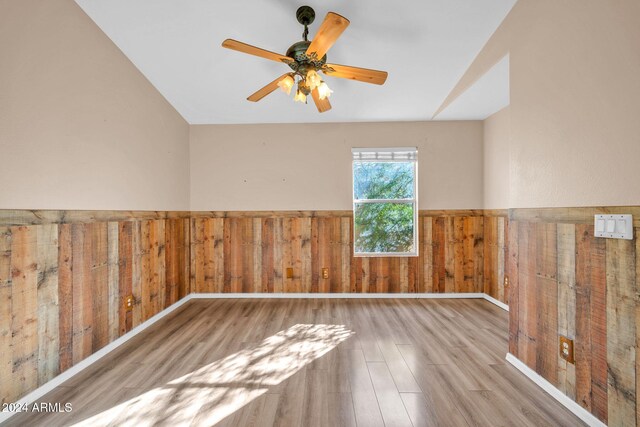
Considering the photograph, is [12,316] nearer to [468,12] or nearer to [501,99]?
[468,12]

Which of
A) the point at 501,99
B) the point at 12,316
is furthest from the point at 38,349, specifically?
the point at 501,99

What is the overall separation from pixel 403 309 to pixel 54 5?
4.12 metres

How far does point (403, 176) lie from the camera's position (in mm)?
4180

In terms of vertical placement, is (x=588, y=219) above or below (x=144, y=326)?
above

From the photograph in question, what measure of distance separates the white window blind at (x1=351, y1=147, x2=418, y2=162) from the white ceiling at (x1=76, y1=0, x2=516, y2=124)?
0.61 m

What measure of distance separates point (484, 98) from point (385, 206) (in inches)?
67.3

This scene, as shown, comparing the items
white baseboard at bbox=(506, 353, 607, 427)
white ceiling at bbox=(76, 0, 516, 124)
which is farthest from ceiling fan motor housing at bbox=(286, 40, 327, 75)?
white baseboard at bbox=(506, 353, 607, 427)

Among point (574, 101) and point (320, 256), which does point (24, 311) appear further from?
point (574, 101)

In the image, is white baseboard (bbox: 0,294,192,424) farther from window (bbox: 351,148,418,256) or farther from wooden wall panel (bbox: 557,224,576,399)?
wooden wall panel (bbox: 557,224,576,399)

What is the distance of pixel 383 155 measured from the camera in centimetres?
413

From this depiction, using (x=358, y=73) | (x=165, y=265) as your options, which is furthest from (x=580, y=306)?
(x=165, y=265)

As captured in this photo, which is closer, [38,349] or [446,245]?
[38,349]

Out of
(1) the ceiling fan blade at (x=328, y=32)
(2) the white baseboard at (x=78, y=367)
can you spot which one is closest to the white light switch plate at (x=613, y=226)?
(1) the ceiling fan blade at (x=328, y=32)

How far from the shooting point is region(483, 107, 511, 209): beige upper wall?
3.56 metres
